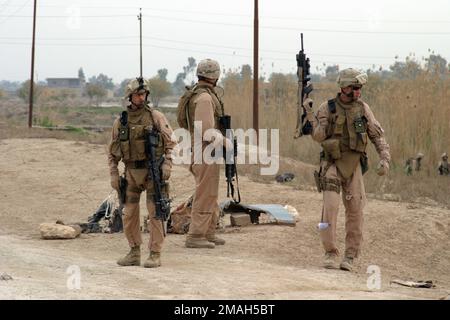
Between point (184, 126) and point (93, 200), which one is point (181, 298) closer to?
point (184, 126)

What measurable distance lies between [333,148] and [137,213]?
1878mm

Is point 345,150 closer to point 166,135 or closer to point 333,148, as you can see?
point 333,148

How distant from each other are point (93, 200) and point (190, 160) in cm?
452

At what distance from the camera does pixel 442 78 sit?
18094mm

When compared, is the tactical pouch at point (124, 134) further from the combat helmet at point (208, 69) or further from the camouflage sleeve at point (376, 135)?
the camouflage sleeve at point (376, 135)

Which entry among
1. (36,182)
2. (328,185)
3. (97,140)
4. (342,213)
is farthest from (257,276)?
(97,140)

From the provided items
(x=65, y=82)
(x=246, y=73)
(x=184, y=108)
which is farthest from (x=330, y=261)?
(x=65, y=82)

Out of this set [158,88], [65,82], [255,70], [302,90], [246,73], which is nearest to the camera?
[302,90]

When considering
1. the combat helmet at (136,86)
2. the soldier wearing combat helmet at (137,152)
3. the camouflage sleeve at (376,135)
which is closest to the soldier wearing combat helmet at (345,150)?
the camouflage sleeve at (376,135)

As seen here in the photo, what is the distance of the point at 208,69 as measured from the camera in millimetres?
8859

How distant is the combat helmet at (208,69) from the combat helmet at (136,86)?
3.81 feet

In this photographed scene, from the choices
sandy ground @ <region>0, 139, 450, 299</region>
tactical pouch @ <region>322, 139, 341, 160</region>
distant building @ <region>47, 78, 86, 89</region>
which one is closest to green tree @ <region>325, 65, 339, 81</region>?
sandy ground @ <region>0, 139, 450, 299</region>

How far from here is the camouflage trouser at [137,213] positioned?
308 inches
